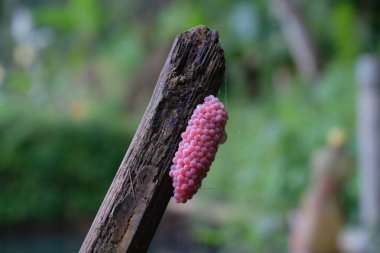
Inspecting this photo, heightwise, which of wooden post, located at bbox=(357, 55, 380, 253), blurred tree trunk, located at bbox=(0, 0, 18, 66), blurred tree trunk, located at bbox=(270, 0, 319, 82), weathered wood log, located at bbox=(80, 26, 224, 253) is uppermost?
blurred tree trunk, located at bbox=(270, 0, 319, 82)

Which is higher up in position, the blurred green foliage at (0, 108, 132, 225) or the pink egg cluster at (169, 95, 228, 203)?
the blurred green foliage at (0, 108, 132, 225)

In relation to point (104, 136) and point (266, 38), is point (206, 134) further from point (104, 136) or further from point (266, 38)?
point (266, 38)

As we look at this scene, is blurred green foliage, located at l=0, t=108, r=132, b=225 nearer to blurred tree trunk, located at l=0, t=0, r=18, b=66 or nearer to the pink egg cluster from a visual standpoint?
blurred tree trunk, located at l=0, t=0, r=18, b=66

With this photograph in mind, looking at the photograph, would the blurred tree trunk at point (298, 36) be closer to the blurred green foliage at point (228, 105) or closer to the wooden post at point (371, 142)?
the blurred green foliage at point (228, 105)

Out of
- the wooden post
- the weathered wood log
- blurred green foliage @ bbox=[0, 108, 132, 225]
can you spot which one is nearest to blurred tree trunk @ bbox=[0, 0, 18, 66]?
blurred green foliage @ bbox=[0, 108, 132, 225]

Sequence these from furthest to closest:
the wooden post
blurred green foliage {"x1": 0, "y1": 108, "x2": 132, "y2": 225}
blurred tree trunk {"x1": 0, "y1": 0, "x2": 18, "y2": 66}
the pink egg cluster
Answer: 1. blurred tree trunk {"x1": 0, "y1": 0, "x2": 18, "y2": 66}
2. blurred green foliage {"x1": 0, "y1": 108, "x2": 132, "y2": 225}
3. the wooden post
4. the pink egg cluster

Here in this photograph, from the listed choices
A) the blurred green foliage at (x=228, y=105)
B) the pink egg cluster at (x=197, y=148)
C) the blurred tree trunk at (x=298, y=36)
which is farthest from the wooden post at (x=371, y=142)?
the pink egg cluster at (x=197, y=148)

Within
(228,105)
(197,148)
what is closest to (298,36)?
(228,105)
